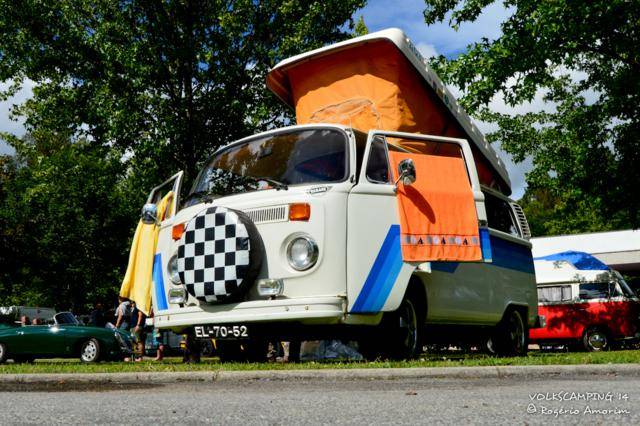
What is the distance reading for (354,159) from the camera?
7977 mm

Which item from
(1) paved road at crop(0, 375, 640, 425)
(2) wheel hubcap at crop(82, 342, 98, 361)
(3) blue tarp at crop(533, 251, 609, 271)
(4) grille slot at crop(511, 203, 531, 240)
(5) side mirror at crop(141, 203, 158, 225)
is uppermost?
(3) blue tarp at crop(533, 251, 609, 271)

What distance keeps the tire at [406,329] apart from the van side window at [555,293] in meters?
14.6

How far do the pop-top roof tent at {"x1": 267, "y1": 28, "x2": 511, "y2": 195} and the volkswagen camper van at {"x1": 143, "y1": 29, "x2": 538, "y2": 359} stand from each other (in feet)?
0.05

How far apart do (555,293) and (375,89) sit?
1511 centimetres

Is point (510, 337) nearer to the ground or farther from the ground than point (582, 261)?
nearer to the ground

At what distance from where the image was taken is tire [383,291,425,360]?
8094 mm

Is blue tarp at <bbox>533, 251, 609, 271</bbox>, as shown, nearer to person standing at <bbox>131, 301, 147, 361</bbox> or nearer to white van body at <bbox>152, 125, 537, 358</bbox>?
person standing at <bbox>131, 301, 147, 361</bbox>

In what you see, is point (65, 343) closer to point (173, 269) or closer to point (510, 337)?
point (173, 269)

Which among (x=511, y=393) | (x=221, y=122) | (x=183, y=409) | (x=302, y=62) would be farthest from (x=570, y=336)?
(x=183, y=409)

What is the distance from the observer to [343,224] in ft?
25.2

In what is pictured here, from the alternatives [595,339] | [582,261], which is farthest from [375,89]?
[582,261]

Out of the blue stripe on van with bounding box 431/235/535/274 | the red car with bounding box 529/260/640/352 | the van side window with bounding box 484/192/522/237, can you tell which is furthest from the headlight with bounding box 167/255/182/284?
the red car with bounding box 529/260/640/352

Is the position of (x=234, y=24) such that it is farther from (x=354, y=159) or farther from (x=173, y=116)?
(x=354, y=159)

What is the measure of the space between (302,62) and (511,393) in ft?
18.6
